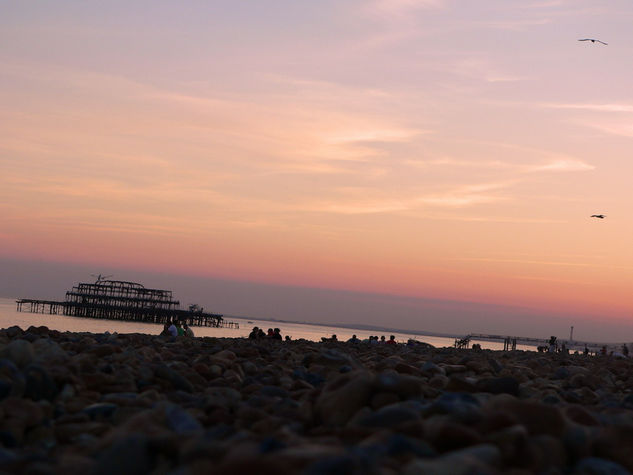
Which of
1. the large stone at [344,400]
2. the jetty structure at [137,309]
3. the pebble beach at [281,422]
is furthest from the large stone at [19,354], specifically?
the jetty structure at [137,309]

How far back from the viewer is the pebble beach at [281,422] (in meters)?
3.22

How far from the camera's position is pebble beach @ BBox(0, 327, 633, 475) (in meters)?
3.22

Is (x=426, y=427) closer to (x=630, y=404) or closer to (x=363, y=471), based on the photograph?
(x=363, y=471)

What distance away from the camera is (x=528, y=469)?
11.2ft

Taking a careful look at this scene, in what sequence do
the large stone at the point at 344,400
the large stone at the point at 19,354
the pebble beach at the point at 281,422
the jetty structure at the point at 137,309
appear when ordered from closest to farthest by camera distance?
the pebble beach at the point at 281,422, the large stone at the point at 344,400, the large stone at the point at 19,354, the jetty structure at the point at 137,309

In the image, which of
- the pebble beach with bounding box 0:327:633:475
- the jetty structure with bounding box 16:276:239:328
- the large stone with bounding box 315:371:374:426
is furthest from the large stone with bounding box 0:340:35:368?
the jetty structure with bounding box 16:276:239:328

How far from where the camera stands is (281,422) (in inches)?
183

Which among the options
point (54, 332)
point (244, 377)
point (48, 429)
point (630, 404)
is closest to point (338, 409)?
point (48, 429)

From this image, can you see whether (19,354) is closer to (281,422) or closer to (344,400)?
(281,422)

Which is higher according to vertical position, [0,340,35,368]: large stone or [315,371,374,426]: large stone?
[315,371,374,426]: large stone

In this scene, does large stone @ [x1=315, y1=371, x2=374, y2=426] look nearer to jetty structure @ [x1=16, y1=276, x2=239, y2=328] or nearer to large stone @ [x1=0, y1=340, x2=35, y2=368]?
large stone @ [x1=0, y1=340, x2=35, y2=368]

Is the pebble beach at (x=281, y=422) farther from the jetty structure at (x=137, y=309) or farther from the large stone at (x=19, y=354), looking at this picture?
the jetty structure at (x=137, y=309)

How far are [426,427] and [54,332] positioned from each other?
33.2ft

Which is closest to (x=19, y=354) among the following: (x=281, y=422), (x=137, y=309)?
(x=281, y=422)
